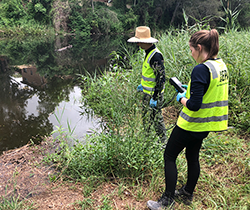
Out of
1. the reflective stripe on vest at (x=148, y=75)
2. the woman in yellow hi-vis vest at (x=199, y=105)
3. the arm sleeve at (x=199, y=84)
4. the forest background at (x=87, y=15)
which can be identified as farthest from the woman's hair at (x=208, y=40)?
the forest background at (x=87, y=15)

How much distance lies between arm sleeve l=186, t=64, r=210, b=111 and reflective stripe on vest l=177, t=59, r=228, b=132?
0.04 metres

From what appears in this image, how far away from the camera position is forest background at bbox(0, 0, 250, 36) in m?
20.1

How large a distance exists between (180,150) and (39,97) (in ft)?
18.7

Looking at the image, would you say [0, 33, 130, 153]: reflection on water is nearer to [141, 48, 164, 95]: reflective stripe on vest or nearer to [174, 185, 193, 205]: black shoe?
[141, 48, 164, 95]: reflective stripe on vest

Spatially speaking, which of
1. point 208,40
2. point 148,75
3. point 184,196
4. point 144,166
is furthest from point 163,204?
point 148,75

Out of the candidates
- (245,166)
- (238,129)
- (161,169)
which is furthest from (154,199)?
(238,129)

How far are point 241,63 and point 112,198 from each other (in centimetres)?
351

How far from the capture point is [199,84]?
142cm

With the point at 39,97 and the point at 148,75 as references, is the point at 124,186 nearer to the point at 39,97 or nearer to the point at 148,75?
the point at 148,75

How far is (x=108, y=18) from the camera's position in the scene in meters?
24.4

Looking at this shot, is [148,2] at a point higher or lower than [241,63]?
higher

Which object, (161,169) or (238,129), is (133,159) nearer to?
(161,169)

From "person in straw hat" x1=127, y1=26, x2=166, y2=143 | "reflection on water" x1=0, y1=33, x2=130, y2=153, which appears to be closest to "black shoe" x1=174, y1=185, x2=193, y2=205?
"person in straw hat" x1=127, y1=26, x2=166, y2=143

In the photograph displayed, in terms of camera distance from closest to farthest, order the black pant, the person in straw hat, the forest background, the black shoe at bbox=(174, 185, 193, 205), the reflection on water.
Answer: the black pant < the black shoe at bbox=(174, 185, 193, 205) < the person in straw hat < the reflection on water < the forest background
